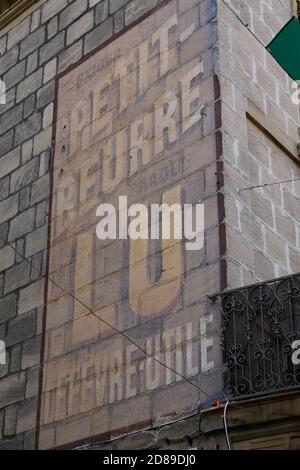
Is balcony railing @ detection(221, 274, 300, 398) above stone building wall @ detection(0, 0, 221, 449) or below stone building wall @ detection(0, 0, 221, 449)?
below

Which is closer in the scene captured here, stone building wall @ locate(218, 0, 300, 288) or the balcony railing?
the balcony railing

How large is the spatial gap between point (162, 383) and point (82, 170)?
3.15m

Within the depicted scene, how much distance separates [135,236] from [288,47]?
2.94m

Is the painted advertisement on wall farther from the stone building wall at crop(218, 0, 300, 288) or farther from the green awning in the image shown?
the green awning

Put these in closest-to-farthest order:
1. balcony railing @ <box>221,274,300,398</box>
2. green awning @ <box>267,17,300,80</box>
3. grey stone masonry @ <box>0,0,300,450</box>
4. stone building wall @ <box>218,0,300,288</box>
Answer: balcony railing @ <box>221,274,300,398</box>
stone building wall @ <box>218,0,300,288</box>
grey stone masonry @ <box>0,0,300,450</box>
green awning @ <box>267,17,300,80</box>

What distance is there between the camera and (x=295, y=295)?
8.57 m

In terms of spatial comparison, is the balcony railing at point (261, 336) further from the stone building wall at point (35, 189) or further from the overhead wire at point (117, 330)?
the overhead wire at point (117, 330)

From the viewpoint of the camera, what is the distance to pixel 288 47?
11.2 metres

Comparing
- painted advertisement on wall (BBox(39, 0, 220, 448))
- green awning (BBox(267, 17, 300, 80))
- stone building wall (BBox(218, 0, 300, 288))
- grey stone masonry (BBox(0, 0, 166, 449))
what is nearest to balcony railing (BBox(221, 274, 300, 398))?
painted advertisement on wall (BBox(39, 0, 220, 448))

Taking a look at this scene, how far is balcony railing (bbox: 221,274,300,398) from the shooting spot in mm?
8375

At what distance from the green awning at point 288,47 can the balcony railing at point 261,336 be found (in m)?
3.55

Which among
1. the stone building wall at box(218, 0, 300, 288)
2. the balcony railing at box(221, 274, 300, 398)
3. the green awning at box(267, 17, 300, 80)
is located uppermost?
the green awning at box(267, 17, 300, 80)

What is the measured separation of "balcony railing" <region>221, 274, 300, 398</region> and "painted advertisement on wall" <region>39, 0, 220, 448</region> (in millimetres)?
225

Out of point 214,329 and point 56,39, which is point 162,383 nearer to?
point 214,329
